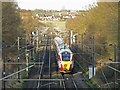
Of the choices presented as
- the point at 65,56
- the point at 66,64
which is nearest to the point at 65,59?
the point at 65,56

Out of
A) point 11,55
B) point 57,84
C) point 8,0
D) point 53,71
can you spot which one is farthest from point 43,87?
point 8,0

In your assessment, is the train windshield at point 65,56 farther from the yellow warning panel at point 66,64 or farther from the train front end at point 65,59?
the yellow warning panel at point 66,64

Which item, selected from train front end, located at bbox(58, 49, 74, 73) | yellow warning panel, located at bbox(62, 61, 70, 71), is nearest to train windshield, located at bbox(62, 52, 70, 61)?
train front end, located at bbox(58, 49, 74, 73)

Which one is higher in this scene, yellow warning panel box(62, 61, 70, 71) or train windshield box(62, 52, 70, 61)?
train windshield box(62, 52, 70, 61)

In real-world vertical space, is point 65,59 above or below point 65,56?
below

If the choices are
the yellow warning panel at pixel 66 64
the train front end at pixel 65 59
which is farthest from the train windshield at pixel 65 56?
the yellow warning panel at pixel 66 64

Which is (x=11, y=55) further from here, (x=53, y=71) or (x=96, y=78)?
(x=96, y=78)

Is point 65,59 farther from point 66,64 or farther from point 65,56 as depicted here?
point 66,64

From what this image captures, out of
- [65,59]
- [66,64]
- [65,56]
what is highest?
[65,56]

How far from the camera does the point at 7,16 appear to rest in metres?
14.8

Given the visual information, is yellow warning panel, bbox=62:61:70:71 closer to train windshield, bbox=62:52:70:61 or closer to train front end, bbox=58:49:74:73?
train front end, bbox=58:49:74:73

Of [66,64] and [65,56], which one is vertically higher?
[65,56]

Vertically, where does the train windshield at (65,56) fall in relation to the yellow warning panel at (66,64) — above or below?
above

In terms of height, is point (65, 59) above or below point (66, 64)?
above
